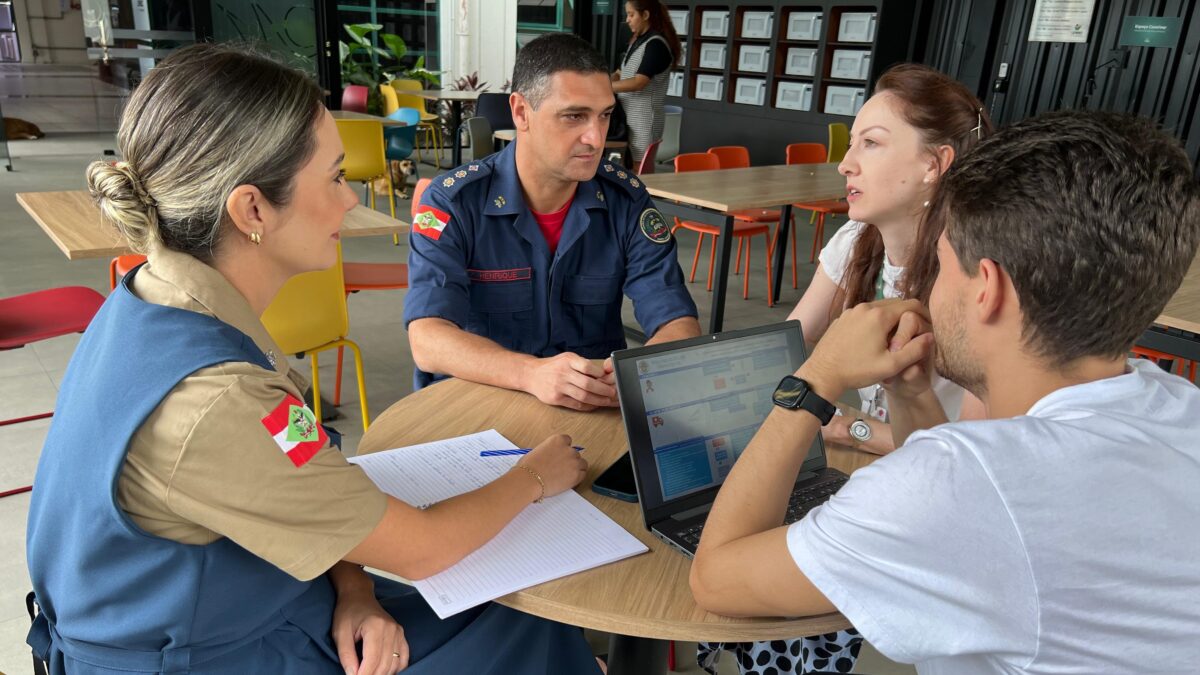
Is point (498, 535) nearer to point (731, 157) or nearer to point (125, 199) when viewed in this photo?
point (125, 199)

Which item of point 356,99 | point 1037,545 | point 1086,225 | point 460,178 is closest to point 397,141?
point 356,99

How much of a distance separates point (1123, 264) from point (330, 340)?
91.2 inches

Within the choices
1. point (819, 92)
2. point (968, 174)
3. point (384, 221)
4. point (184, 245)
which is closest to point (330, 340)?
point (384, 221)

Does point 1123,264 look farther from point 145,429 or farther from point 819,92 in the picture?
point 819,92

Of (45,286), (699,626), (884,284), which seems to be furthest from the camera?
(45,286)

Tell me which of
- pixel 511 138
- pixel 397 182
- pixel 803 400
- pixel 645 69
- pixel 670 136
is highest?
pixel 645 69

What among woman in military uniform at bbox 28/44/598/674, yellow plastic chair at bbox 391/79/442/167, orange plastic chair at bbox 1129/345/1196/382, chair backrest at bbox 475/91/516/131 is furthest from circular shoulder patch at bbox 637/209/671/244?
yellow plastic chair at bbox 391/79/442/167

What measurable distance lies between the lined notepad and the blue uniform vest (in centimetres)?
22

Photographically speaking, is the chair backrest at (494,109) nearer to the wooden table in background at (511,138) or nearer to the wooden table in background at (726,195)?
the wooden table in background at (511,138)

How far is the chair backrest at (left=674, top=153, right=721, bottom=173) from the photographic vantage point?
5.04 meters

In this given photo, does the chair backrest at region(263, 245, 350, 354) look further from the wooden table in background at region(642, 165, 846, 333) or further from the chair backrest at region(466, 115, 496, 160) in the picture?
the chair backrest at region(466, 115, 496, 160)

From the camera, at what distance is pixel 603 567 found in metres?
1.09

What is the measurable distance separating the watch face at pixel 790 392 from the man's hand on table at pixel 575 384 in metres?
0.53

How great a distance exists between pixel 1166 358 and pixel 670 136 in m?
4.91
